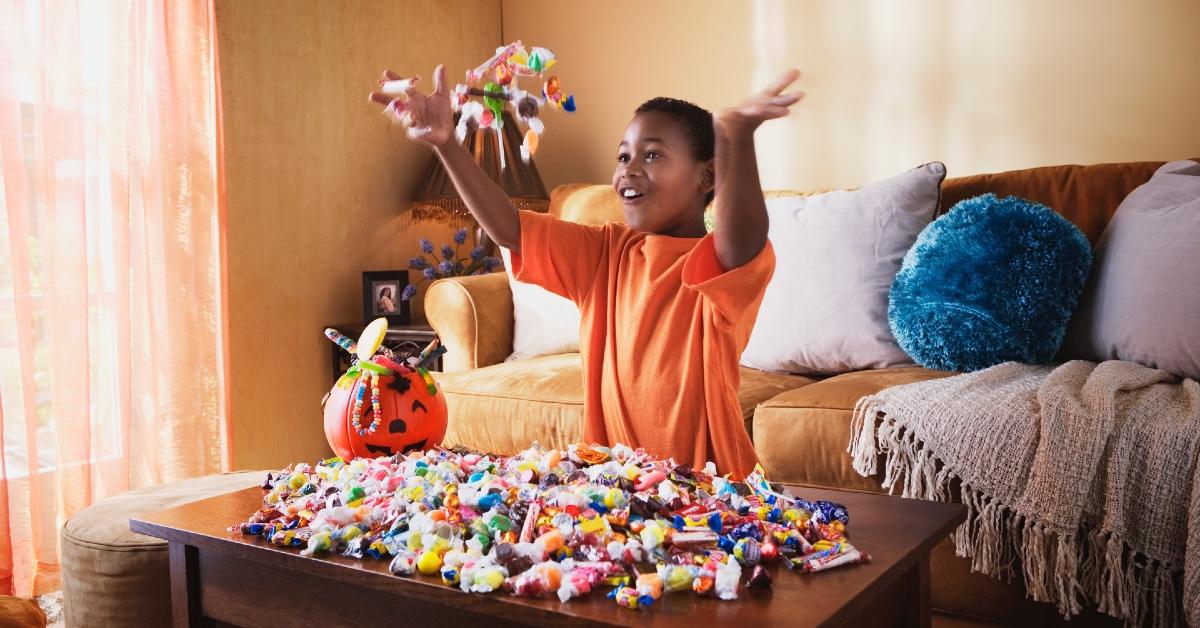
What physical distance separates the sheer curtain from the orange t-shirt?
1341mm

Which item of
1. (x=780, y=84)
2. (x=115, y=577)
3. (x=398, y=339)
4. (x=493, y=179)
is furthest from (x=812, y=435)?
(x=493, y=179)

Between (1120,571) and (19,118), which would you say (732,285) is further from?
(19,118)

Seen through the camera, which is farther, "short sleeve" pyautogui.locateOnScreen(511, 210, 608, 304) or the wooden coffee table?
"short sleeve" pyautogui.locateOnScreen(511, 210, 608, 304)

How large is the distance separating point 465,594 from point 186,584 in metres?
0.49

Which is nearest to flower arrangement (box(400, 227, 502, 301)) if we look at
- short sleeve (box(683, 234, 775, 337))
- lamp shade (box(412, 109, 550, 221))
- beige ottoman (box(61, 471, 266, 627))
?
lamp shade (box(412, 109, 550, 221))

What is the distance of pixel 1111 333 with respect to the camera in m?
2.02

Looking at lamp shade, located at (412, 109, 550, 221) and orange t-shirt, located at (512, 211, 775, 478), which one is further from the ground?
lamp shade, located at (412, 109, 550, 221)

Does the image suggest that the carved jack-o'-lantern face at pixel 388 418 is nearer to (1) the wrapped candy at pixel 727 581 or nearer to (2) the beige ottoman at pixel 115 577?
(2) the beige ottoman at pixel 115 577

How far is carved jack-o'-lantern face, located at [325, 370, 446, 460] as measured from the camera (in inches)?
55.7

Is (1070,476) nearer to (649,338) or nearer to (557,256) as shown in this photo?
(649,338)

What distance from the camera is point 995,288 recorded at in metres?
2.10

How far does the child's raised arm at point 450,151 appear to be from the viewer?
1409 mm

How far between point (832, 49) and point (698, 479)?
215 centimetres

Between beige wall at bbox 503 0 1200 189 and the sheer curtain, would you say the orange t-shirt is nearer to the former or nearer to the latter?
the sheer curtain
